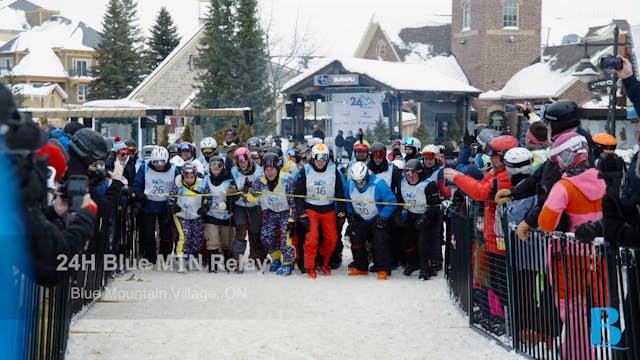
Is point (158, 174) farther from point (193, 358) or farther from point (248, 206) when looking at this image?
point (193, 358)

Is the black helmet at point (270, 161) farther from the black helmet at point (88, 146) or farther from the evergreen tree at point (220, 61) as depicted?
the evergreen tree at point (220, 61)

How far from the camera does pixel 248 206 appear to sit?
12.9 meters

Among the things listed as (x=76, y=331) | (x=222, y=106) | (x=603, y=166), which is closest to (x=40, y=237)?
(x=603, y=166)

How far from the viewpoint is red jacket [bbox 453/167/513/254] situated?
841 cm

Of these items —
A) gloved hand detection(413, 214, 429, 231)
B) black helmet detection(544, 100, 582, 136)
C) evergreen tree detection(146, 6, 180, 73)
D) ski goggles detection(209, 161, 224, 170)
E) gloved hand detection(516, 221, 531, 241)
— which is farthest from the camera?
evergreen tree detection(146, 6, 180, 73)

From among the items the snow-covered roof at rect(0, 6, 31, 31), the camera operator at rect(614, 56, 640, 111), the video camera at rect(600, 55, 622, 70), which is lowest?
the camera operator at rect(614, 56, 640, 111)

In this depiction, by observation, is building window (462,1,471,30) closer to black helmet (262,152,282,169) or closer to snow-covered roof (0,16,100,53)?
black helmet (262,152,282,169)

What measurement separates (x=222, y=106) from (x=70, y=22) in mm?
48073

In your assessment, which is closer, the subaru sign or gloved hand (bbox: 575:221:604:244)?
gloved hand (bbox: 575:221:604:244)

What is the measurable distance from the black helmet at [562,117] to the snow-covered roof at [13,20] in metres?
104

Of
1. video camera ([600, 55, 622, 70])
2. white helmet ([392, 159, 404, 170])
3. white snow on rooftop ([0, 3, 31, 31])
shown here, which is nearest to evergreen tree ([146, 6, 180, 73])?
white helmet ([392, 159, 404, 170])

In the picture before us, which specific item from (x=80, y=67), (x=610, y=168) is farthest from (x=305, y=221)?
(x=80, y=67)

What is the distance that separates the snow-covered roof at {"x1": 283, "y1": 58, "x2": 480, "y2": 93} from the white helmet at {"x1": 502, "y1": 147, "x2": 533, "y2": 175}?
80.4ft

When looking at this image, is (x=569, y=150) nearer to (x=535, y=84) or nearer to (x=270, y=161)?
(x=270, y=161)
